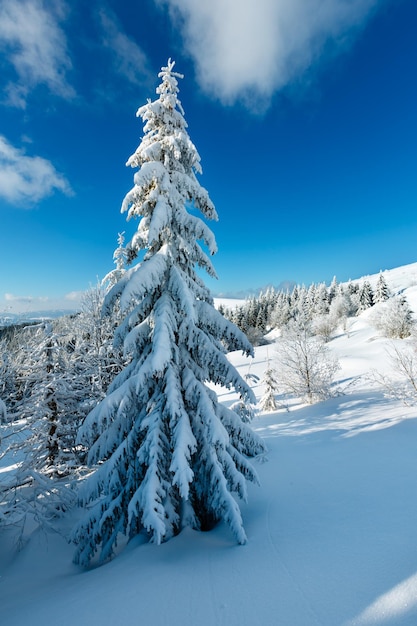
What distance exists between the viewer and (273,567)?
4.73 m

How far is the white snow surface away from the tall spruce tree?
719 millimetres

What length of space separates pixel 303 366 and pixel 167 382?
66.4 ft

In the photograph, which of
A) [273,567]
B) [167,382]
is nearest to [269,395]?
[167,382]

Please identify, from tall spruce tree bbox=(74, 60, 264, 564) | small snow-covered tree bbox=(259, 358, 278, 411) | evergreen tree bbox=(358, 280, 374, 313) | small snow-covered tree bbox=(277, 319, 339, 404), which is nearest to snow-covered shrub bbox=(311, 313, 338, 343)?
evergreen tree bbox=(358, 280, 374, 313)

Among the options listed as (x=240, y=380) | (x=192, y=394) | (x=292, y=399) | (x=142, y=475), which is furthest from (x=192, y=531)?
(x=292, y=399)

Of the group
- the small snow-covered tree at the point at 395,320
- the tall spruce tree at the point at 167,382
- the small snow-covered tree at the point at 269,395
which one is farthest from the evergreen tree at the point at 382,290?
the tall spruce tree at the point at 167,382

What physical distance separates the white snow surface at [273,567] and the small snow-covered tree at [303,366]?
13041 mm

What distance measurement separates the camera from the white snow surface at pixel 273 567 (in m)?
3.84

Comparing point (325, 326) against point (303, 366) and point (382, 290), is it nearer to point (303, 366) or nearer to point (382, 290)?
point (382, 290)

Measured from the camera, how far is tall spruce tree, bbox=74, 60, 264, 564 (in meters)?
5.86

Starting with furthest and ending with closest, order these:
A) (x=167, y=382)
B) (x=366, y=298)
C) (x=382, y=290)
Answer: (x=366, y=298)
(x=382, y=290)
(x=167, y=382)

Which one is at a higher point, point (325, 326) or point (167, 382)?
point (325, 326)

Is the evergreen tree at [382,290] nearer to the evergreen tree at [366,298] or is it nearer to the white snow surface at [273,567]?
the evergreen tree at [366,298]

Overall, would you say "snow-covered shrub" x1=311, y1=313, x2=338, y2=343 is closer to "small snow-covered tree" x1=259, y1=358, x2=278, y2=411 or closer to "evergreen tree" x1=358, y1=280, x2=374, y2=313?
"evergreen tree" x1=358, y1=280, x2=374, y2=313
